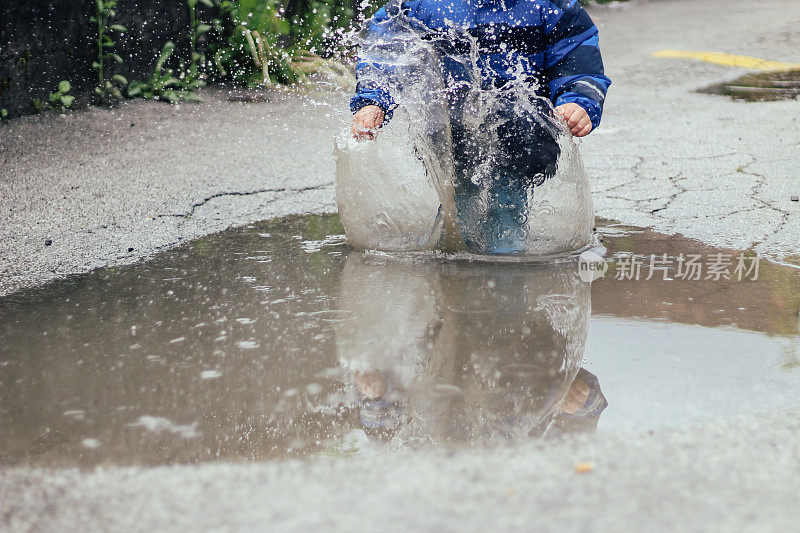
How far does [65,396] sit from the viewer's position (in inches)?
77.5

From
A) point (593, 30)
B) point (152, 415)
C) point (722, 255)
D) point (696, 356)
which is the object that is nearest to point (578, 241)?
point (722, 255)

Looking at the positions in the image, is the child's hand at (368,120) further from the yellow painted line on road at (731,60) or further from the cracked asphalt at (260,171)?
the yellow painted line on road at (731,60)

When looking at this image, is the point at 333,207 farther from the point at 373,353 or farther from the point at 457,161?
the point at 373,353

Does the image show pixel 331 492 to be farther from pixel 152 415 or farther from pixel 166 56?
pixel 166 56

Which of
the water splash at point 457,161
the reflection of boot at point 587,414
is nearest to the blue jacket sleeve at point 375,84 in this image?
the water splash at point 457,161

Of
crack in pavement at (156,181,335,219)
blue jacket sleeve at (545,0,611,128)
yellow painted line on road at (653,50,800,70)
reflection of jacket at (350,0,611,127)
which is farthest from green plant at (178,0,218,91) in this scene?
yellow painted line on road at (653,50,800,70)

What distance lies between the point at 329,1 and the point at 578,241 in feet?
14.5

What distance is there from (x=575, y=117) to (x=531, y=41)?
11.3 inches

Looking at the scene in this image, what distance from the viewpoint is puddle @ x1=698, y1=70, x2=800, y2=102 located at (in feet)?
18.5

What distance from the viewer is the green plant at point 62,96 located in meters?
4.92

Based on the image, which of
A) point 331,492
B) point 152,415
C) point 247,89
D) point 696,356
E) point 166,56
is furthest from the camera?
point 247,89

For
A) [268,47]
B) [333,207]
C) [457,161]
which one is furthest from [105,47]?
[457,161]

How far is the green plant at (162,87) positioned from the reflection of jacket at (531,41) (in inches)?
120

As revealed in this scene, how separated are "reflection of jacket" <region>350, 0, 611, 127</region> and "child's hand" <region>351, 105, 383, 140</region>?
0.28 meters
